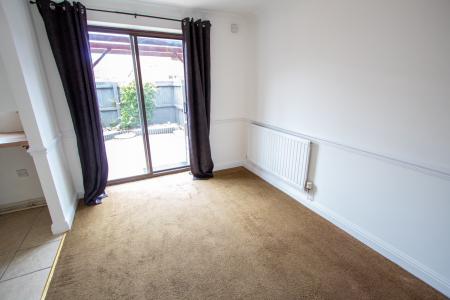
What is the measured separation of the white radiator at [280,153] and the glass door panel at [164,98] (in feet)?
3.77

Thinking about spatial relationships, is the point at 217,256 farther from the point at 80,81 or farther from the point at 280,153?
the point at 80,81

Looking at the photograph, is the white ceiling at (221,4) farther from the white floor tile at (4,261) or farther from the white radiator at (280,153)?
the white floor tile at (4,261)

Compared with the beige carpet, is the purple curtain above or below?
above

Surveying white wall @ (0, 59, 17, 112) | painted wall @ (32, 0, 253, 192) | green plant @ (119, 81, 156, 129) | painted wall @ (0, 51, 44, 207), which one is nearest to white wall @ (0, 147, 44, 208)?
painted wall @ (0, 51, 44, 207)

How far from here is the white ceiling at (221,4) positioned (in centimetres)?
247

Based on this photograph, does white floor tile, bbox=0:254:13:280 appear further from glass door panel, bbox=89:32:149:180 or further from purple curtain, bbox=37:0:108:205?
glass door panel, bbox=89:32:149:180

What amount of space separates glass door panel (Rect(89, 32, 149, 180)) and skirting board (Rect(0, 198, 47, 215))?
2.68 feet

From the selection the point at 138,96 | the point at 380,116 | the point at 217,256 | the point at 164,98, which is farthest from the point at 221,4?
the point at 217,256

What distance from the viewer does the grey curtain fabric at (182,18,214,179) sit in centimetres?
272

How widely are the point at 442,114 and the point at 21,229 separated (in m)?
3.69

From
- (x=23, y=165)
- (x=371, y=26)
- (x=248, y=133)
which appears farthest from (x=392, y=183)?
(x=23, y=165)

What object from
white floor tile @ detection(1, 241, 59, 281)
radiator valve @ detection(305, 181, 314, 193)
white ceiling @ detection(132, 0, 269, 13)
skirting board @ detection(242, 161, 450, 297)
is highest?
white ceiling @ detection(132, 0, 269, 13)

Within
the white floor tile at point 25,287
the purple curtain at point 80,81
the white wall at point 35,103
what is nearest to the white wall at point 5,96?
the white wall at point 35,103

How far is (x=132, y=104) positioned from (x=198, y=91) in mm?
950
